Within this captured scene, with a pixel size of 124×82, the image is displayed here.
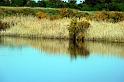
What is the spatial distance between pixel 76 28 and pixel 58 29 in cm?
94

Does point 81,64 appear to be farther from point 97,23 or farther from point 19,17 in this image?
point 19,17

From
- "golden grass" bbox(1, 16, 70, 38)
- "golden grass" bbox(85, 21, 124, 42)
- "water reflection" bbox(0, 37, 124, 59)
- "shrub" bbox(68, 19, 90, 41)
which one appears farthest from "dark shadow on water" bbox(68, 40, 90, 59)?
"golden grass" bbox(1, 16, 70, 38)

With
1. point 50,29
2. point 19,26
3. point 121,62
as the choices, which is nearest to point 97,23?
point 50,29

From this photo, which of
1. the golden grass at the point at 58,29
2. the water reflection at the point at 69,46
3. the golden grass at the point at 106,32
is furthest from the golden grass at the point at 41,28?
the golden grass at the point at 106,32

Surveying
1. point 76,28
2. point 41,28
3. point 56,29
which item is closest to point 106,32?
point 76,28

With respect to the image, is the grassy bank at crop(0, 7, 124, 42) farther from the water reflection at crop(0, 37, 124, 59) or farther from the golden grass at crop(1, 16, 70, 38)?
the water reflection at crop(0, 37, 124, 59)

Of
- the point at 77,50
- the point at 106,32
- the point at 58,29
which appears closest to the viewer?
the point at 77,50

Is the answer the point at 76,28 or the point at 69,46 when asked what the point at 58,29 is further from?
the point at 69,46

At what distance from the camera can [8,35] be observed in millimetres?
25797

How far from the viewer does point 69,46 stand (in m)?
22.1

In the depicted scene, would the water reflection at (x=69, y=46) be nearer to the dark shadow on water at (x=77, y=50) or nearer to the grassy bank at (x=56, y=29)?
the dark shadow on water at (x=77, y=50)

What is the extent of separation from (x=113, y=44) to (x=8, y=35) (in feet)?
19.1

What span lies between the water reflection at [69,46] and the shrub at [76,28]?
1187 mm

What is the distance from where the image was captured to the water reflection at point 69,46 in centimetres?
2016
